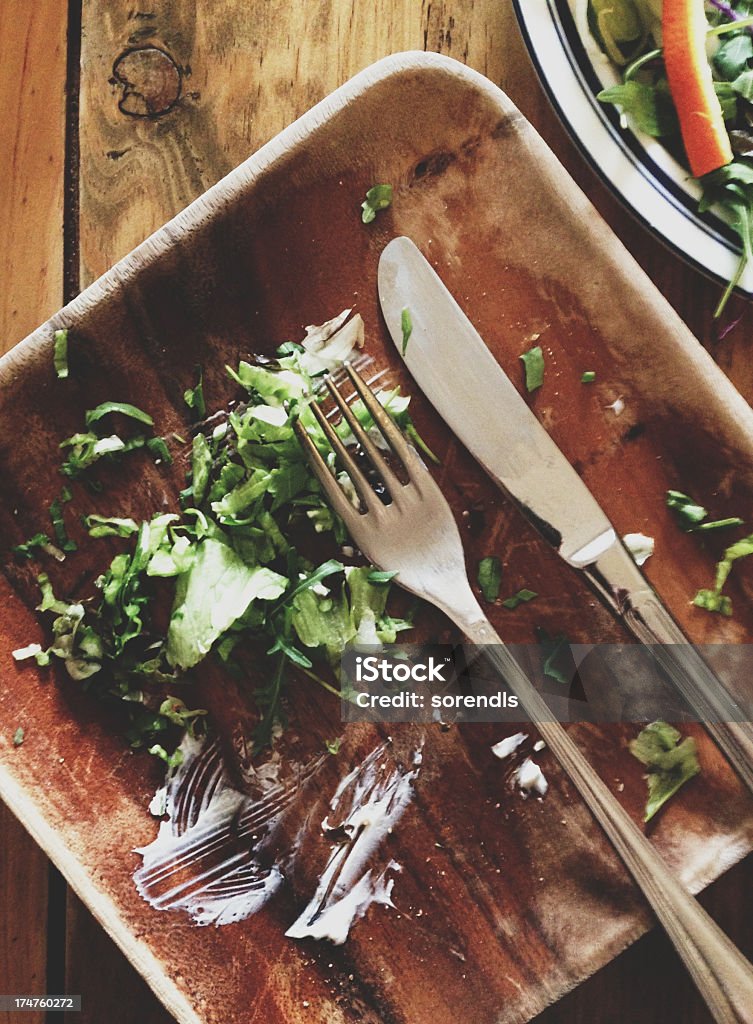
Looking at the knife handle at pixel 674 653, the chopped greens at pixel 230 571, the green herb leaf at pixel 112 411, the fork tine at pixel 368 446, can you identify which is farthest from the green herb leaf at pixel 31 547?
the knife handle at pixel 674 653

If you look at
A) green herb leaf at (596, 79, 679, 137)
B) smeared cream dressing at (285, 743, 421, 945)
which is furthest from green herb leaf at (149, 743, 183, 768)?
green herb leaf at (596, 79, 679, 137)

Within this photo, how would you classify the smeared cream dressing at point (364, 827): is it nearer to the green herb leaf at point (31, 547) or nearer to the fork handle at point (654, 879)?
the fork handle at point (654, 879)

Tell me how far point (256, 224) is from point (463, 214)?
0.71ft

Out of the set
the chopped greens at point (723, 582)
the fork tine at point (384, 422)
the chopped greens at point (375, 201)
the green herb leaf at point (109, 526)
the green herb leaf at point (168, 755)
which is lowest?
the chopped greens at point (723, 582)

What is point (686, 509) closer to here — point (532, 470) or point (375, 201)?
point (532, 470)

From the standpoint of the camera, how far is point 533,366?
2.76 ft

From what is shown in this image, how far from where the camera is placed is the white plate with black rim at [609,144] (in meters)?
0.80

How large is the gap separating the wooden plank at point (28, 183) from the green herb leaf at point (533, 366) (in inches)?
20.8

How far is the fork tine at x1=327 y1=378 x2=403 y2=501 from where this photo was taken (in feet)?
2.57

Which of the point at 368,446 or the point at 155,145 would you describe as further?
the point at 155,145

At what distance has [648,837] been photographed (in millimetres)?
841

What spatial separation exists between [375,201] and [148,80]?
1.01ft

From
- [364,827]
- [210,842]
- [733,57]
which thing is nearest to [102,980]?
[210,842]

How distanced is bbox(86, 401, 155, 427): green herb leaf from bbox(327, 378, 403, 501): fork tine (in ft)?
0.67
